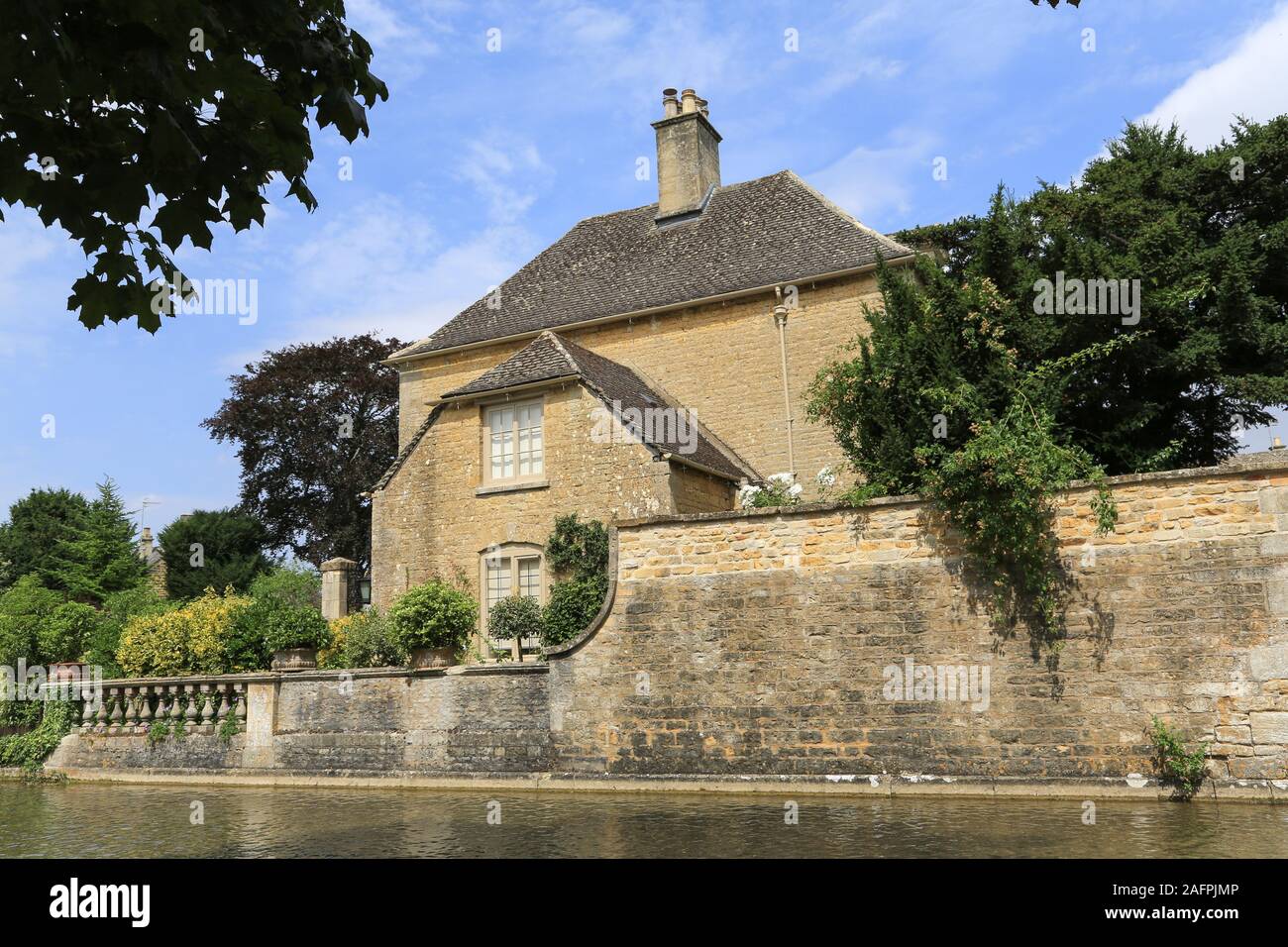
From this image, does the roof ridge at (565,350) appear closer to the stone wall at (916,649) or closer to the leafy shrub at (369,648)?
the leafy shrub at (369,648)

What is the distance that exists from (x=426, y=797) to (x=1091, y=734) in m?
7.87

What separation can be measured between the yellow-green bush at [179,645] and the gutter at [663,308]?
8.46 metres

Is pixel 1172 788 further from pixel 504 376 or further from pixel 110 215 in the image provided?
pixel 504 376

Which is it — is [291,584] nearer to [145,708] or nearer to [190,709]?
[145,708]

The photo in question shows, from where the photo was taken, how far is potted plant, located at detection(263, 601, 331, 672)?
15938 millimetres

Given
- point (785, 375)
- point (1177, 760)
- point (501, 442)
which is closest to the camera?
point (1177, 760)

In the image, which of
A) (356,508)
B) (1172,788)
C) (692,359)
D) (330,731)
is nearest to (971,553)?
(1172,788)

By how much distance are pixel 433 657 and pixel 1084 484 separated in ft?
29.1

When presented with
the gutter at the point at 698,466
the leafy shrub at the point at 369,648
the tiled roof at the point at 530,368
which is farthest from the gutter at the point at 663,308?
the leafy shrub at the point at 369,648

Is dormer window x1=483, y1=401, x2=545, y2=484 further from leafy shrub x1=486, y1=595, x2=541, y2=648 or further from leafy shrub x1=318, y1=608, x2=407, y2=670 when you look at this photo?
leafy shrub x1=318, y1=608, x2=407, y2=670

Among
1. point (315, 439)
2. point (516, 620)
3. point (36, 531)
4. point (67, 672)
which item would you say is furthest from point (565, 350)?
point (36, 531)

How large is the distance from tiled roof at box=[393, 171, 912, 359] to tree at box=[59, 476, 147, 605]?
15463 millimetres

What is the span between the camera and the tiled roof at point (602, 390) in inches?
736

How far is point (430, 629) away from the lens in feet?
47.7
